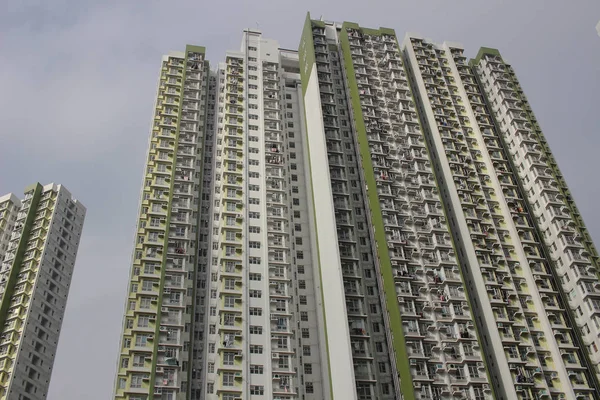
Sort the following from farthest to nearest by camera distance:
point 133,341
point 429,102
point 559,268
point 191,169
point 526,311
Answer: point 429,102 < point 191,169 < point 559,268 < point 526,311 < point 133,341

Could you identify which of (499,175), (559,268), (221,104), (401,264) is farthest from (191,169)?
(559,268)

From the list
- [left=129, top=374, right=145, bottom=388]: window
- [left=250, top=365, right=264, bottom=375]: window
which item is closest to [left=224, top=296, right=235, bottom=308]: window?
[left=250, top=365, right=264, bottom=375]: window

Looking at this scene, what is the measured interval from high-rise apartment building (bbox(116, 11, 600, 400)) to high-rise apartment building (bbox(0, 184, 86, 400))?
19108 millimetres

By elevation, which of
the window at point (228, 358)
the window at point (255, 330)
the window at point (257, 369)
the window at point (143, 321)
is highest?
the window at point (143, 321)

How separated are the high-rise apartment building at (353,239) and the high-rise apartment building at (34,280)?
19.1 meters

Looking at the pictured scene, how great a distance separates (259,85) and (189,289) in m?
28.1

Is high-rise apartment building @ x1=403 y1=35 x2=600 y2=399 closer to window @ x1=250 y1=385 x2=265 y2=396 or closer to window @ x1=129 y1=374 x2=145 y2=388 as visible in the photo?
window @ x1=250 y1=385 x2=265 y2=396

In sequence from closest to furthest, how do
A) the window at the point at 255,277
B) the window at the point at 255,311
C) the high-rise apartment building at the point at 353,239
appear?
the high-rise apartment building at the point at 353,239, the window at the point at 255,311, the window at the point at 255,277

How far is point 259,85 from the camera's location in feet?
237

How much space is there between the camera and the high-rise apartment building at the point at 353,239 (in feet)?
165

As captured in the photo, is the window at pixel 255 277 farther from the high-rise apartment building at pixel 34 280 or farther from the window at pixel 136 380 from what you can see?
the high-rise apartment building at pixel 34 280

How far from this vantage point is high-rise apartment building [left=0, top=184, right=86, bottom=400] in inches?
2501

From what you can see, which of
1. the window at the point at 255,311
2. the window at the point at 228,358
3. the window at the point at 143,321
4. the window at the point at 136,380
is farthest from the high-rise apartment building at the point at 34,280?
the window at the point at 255,311

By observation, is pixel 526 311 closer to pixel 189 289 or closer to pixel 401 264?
pixel 401 264
